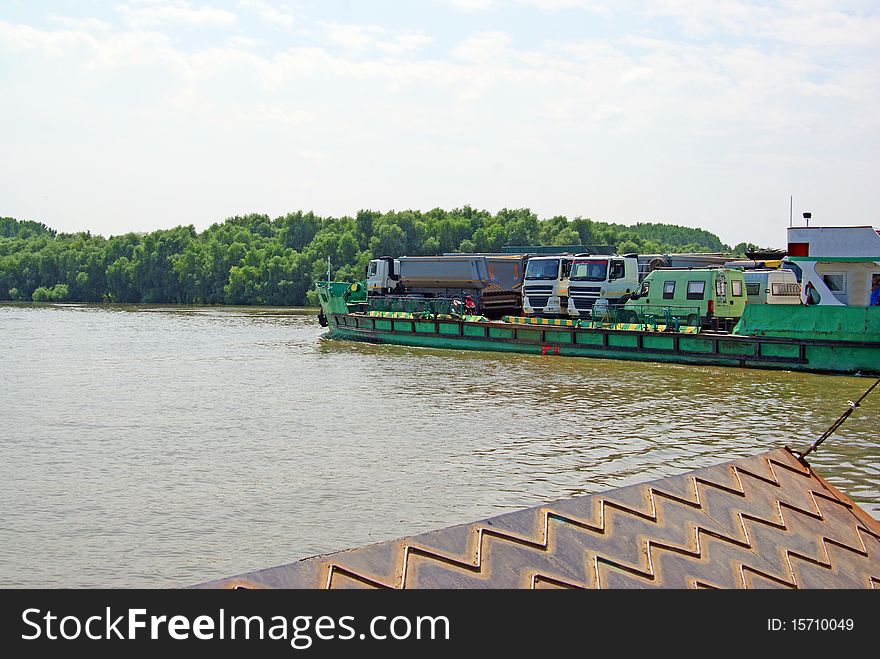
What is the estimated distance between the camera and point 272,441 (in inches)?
677

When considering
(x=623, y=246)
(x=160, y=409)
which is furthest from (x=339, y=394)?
(x=623, y=246)

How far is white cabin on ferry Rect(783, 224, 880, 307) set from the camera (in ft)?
91.1

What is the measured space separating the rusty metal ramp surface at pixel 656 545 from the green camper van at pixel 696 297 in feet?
88.2

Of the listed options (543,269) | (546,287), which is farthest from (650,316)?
(543,269)

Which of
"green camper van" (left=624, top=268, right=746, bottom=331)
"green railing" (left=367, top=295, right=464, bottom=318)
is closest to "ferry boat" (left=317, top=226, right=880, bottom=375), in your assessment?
"green camper van" (left=624, top=268, right=746, bottom=331)

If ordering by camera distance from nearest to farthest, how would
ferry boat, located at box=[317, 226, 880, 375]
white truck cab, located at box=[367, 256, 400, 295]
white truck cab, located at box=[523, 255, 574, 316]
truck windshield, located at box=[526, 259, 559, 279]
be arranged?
1. ferry boat, located at box=[317, 226, 880, 375]
2. white truck cab, located at box=[523, 255, 574, 316]
3. truck windshield, located at box=[526, 259, 559, 279]
4. white truck cab, located at box=[367, 256, 400, 295]

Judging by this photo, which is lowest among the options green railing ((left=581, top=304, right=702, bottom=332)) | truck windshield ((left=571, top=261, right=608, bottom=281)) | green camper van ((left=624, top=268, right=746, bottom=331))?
green railing ((left=581, top=304, right=702, bottom=332))

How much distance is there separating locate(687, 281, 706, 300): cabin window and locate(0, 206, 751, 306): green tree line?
7099cm

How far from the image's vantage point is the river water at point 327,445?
1098cm

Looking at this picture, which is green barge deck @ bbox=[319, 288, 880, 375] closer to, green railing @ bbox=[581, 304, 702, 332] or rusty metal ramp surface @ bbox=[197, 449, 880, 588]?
green railing @ bbox=[581, 304, 702, 332]

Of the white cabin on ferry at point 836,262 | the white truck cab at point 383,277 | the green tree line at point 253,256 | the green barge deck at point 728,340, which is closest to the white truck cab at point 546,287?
the green barge deck at point 728,340

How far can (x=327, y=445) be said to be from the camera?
55.1 feet

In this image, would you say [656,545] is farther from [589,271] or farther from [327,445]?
[589,271]
